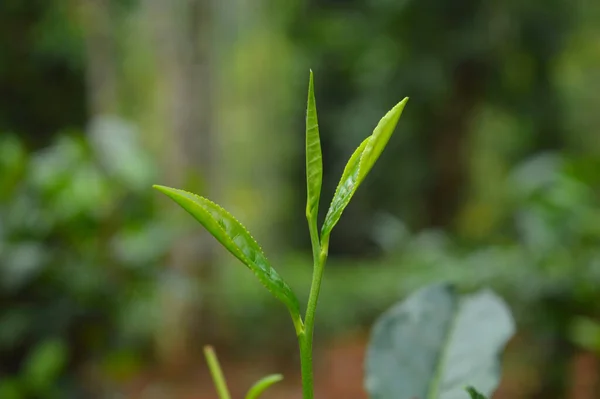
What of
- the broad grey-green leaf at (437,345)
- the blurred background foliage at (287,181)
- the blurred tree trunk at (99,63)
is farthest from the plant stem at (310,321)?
the blurred tree trunk at (99,63)

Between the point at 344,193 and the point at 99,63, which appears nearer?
the point at 344,193

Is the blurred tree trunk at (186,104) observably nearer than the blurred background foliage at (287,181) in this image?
No

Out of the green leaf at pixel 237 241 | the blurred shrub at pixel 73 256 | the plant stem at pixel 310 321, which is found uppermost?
the blurred shrub at pixel 73 256

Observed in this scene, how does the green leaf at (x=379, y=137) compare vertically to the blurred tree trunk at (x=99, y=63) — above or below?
below

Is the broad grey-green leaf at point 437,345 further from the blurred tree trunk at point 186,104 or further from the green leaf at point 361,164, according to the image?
the blurred tree trunk at point 186,104

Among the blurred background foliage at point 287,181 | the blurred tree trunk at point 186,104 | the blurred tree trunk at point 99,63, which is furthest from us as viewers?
the blurred tree trunk at point 99,63

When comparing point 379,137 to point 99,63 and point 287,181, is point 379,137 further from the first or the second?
point 287,181

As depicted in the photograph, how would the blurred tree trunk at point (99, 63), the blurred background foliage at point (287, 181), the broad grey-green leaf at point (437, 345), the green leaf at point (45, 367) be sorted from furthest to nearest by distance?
1. the blurred tree trunk at point (99, 63)
2. the blurred background foliage at point (287, 181)
3. the green leaf at point (45, 367)
4. the broad grey-green leaf at point (437, 345)

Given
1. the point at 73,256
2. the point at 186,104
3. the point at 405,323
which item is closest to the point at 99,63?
the point at 186,104
